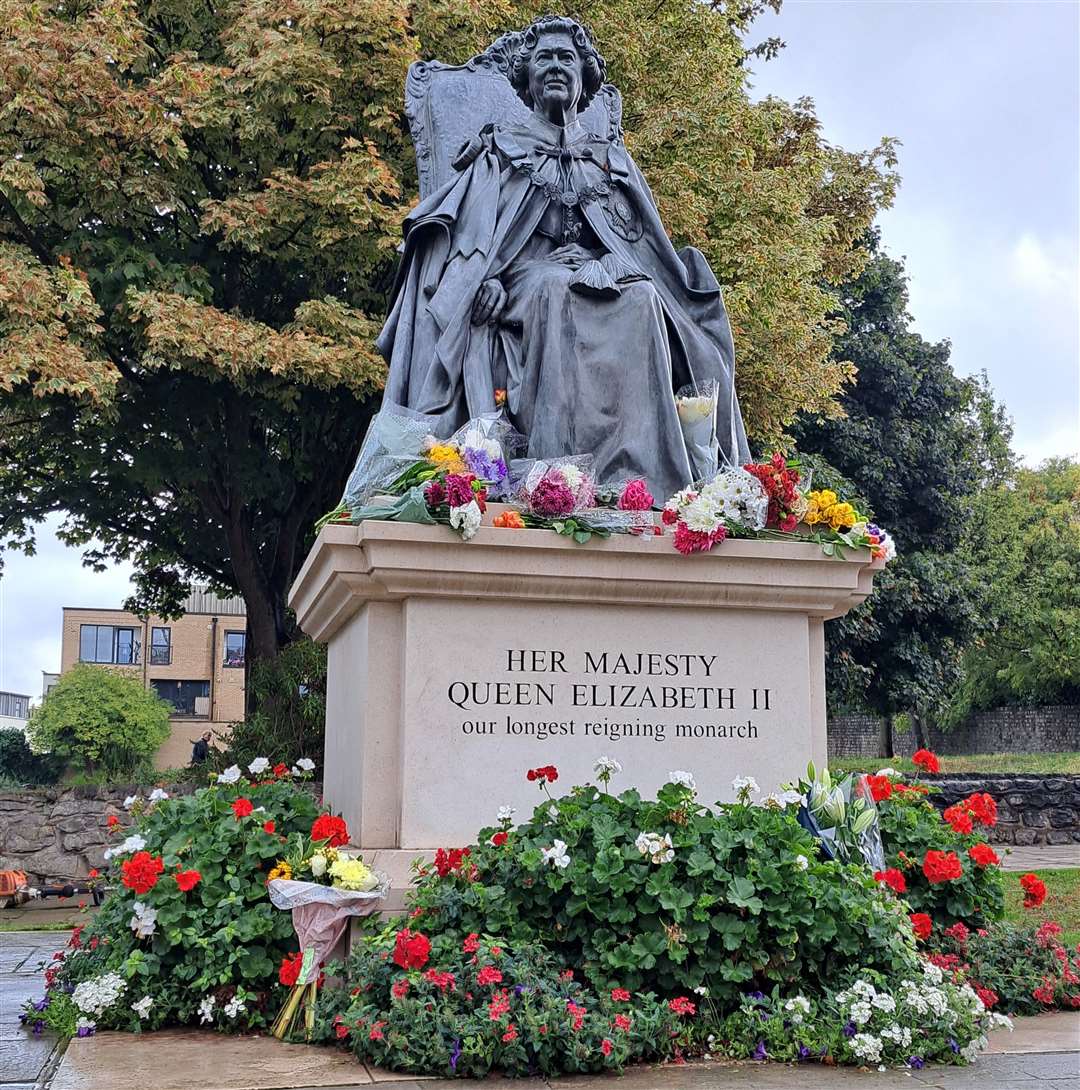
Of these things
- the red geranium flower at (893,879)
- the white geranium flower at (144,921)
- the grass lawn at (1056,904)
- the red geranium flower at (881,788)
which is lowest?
the grass lawn at (1056,904)

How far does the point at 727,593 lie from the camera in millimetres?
5113

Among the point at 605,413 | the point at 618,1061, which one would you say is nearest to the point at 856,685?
the point at 605,413

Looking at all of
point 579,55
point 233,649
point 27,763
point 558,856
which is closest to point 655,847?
point 558,856

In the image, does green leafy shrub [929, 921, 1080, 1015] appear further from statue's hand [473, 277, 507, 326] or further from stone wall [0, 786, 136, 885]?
stone wall [0, 786, 136, 885]

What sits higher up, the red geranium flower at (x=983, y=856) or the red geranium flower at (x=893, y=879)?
the red geranium flower at (x=983, y=856)

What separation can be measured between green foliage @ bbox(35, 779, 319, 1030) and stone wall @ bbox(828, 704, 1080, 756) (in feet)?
100

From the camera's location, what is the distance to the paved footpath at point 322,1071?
345 centimetres

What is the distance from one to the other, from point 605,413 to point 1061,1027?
2.95 metres

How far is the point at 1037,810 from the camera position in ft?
51.7

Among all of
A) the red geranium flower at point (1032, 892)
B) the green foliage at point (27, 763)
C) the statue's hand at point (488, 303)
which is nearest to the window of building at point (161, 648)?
the green foliage at point (27, 763)

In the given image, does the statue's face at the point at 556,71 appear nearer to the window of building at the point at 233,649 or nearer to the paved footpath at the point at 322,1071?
the paved footpath at the point at 322,1071

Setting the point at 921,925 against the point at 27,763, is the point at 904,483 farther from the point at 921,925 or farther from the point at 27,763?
the point at 27,763

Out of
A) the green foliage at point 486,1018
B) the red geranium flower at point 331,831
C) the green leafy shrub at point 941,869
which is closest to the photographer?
the green foliage at point 486,1018

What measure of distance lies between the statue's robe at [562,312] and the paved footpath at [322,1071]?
258 centimetres
